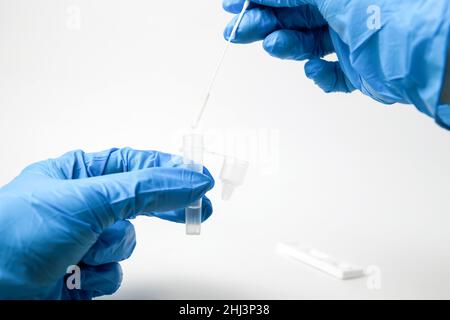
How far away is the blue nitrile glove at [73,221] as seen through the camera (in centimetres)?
102

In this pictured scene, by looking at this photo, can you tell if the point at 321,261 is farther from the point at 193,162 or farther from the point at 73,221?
the point at 73,221

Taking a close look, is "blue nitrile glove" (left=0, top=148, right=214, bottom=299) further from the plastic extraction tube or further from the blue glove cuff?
the blue glove cuff

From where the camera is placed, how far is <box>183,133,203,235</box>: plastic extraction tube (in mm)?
1232

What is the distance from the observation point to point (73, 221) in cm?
105

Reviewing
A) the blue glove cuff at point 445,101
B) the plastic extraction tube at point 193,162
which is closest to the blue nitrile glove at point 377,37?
the blue glove cuff at point 445,101

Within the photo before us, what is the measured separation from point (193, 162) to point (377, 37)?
55cm

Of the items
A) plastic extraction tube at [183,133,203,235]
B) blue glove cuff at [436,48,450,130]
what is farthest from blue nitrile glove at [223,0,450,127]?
plastic extraction tube at [183,133,203,235]

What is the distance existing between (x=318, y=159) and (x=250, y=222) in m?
0.50

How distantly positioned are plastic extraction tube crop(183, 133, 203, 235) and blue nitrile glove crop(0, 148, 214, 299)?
0.07 meters

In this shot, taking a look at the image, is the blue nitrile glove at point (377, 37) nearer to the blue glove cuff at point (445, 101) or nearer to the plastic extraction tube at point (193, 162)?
the blue glove cuff at point (445, 101)

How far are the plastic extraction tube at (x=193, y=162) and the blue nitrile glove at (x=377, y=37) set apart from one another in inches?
17.0

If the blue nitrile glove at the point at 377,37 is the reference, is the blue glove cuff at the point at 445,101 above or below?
below

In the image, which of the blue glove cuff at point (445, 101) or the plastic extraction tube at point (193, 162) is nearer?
the blue glove cuff at point (445, 101)

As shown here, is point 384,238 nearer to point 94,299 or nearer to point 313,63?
point 313,63
